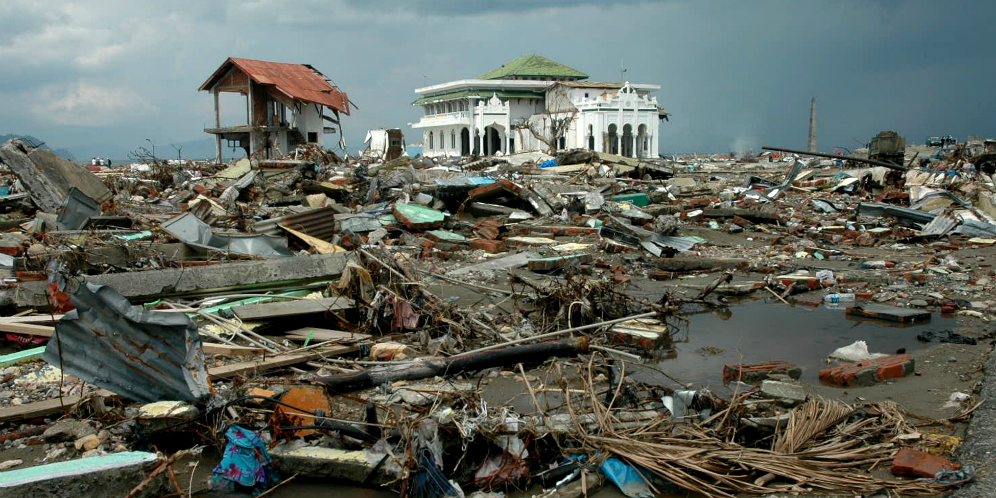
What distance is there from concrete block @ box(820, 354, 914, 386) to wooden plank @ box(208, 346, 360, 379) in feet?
11.1

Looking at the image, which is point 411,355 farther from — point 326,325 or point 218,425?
point 218,425

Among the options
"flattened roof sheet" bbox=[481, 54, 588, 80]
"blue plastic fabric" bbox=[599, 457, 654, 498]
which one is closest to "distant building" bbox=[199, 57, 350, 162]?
"flattened roof sheet" bbox=[481, 54, 588, 80]

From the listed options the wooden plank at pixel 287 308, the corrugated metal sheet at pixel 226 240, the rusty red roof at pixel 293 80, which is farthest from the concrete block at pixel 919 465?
the rusty red roof at pixel 293 80

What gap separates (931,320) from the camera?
6383 millimetres

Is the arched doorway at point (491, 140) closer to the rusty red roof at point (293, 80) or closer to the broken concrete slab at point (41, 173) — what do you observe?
the rusty red roof at point (293, 80)

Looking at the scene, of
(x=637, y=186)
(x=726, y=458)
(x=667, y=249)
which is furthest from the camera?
(x=637, y=186)

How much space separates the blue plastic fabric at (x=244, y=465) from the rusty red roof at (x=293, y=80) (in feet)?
84.1

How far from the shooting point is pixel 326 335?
561cm

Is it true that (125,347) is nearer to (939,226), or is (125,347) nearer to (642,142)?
(939,226)

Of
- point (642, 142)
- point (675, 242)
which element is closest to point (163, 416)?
point (675, 242)

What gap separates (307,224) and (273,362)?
5.36 meters

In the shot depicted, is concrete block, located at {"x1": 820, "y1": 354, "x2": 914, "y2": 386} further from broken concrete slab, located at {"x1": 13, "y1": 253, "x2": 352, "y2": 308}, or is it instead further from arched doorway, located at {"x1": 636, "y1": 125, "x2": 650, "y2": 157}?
arched doorway, located at {"x1": 636, "y1": 125, "x2": 650, "y2": 157}

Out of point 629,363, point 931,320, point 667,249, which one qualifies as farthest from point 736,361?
point 667,249

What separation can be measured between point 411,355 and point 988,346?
442 centimetres
